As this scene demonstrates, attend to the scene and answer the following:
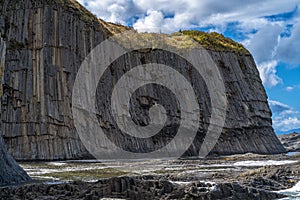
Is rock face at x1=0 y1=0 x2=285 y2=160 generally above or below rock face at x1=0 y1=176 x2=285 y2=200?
above

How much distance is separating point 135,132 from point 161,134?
4837 mm

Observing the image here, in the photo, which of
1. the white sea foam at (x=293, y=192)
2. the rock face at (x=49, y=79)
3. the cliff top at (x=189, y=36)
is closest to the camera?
the white sea foam at (x=293, y=192)

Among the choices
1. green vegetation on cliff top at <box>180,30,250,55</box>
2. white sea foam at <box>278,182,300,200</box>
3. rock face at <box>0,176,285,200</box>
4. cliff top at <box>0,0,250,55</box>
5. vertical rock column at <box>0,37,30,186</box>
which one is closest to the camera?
rock face at <box>0,176,285,200</box>

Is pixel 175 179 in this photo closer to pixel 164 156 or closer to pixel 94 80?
pixel 94 80

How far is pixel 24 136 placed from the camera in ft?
135

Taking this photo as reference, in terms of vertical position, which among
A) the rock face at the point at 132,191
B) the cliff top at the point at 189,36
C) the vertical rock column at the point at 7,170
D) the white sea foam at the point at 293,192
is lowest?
the white sea foam at the point at 293,192

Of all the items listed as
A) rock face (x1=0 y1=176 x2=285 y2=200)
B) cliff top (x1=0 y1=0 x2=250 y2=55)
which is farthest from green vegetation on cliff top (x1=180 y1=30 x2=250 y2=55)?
rock face (x1=0 y1=176 x2=285 y2=200)

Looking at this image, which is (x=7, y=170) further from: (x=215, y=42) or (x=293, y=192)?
(x=215, y=42)

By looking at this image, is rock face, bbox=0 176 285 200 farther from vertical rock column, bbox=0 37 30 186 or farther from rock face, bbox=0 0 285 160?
rock face, bbox=0 0 285 160

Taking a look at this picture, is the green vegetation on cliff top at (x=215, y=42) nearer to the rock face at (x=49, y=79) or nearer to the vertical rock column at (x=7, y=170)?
the rock face at (x=49, y=79)

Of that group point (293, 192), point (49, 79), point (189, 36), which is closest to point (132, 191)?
point (293, 192)

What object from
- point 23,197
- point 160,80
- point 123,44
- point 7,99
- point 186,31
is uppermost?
point 186,31

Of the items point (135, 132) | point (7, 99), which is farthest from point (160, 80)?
point (7, 99)

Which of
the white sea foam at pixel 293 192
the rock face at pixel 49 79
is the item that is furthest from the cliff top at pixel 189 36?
the white sea foam at pixel 293 192
